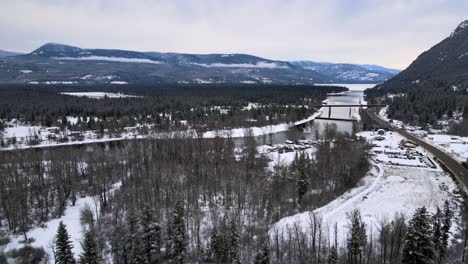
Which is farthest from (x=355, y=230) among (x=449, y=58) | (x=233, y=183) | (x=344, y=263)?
(x=449, y=58)

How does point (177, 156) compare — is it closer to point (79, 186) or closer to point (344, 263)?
point (79, 186)

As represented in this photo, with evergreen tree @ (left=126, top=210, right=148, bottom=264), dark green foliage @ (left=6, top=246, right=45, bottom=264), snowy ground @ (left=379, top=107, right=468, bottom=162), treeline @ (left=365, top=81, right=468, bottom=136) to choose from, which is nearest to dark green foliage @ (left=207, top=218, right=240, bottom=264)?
evergreen tree @ (left=126, top=210, right=148, bottom=264)

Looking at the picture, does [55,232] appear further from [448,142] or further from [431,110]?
[431,110]

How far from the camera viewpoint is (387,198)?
42.7m

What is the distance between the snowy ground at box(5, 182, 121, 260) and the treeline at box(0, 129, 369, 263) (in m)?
0.97

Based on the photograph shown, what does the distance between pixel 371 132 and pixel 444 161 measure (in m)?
30.9

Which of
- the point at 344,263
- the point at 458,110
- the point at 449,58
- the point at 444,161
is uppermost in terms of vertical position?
the point at 449,58

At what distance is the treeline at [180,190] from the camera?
32.9m

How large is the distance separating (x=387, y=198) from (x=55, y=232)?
4541cm

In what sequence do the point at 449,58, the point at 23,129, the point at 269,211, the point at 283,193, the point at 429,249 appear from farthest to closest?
the point at 449,58, the point at 23,129, the point at 283,193, the point at 269,211, the point at 429,249

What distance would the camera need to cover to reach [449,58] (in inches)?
7505

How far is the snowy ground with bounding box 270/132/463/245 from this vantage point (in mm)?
35647

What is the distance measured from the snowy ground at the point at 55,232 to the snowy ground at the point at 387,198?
2345 centimetres

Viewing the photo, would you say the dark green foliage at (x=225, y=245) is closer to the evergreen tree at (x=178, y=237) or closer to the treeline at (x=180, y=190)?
the treeline at (x=180, y=190)
